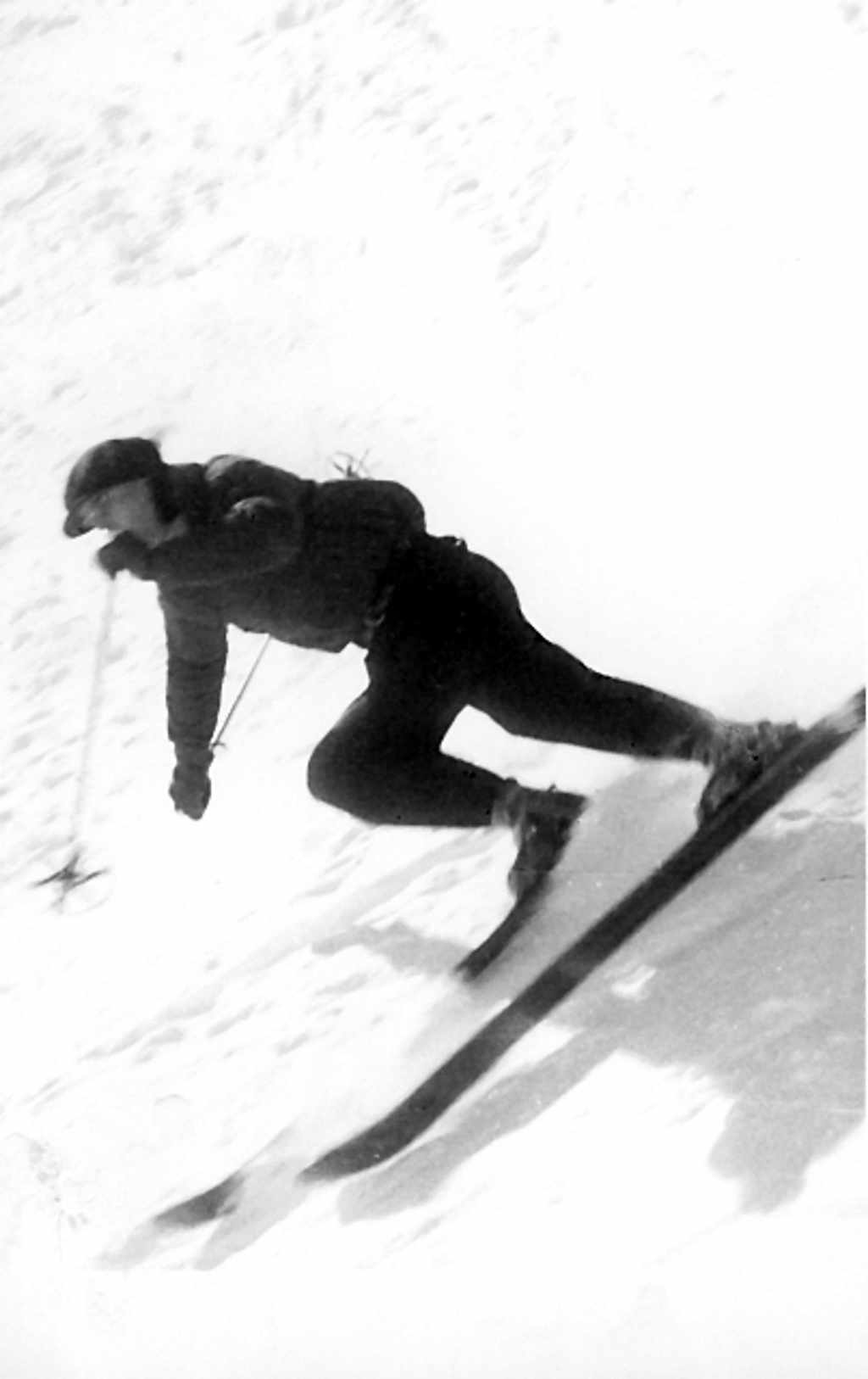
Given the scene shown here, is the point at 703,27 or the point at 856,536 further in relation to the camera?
the point at 703,27

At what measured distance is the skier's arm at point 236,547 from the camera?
1.37 m

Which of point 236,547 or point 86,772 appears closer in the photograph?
point 236,547

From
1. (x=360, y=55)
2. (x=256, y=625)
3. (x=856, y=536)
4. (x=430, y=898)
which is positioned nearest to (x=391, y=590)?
(x=256, y=625)

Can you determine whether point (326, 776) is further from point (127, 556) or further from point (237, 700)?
point (127, 556)

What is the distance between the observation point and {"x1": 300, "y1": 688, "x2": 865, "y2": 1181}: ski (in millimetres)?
1342

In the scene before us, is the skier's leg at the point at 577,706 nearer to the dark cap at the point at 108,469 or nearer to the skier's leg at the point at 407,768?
the skier's leg at the point at 407,768

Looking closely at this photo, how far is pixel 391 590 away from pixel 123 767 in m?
0.28

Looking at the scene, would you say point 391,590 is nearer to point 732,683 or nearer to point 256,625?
point 256,625

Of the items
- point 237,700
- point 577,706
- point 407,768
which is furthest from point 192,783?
point 577,706

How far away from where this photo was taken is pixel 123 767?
150 centimetres

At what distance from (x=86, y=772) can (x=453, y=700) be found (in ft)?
1.09

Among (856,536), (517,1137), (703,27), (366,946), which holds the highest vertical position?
(703,27)

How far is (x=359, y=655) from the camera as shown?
1.42m

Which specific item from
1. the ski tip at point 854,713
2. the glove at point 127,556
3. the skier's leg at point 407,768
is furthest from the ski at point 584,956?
the glove at point 127,556
